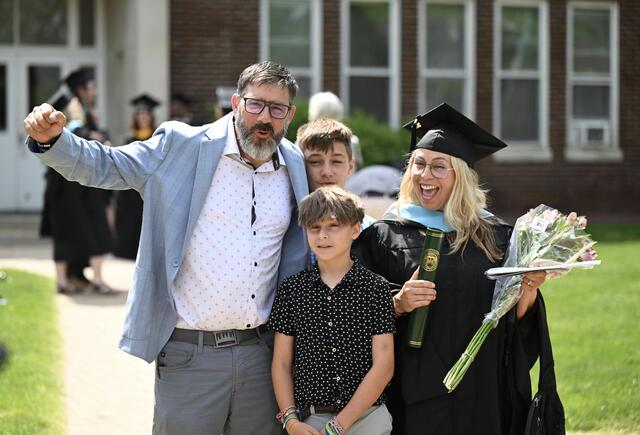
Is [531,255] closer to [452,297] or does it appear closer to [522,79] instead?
[452,297]

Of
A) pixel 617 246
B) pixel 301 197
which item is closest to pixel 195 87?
pixel 617 246

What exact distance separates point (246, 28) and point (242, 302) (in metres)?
11.9

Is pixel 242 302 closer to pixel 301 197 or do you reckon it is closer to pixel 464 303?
pixel 301 197

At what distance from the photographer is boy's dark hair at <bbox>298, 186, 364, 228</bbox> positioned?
371 cm

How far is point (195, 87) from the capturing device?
1500 cm

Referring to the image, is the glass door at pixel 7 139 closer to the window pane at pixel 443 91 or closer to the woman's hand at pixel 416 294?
the window pane at pixel 443 91

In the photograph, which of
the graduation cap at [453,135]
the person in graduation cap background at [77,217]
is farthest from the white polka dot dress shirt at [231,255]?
the person in graduation cap background at [77,217]

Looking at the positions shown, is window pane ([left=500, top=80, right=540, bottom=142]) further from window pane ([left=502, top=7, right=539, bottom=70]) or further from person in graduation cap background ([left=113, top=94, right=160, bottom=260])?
person in graduation cap background ([left=113, top=94, right=160, bottom=260])

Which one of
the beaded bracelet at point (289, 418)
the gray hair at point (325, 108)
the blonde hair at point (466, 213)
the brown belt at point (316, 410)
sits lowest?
the beaded bracelet at point (289, 418)

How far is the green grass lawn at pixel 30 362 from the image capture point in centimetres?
581

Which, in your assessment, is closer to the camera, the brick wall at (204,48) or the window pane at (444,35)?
the brick wall at (204,48)

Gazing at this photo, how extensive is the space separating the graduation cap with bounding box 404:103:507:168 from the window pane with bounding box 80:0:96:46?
1284 cm

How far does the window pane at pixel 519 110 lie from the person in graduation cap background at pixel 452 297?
13.3 metres

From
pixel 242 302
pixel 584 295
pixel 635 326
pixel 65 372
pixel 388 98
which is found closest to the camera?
pixel 242 302
